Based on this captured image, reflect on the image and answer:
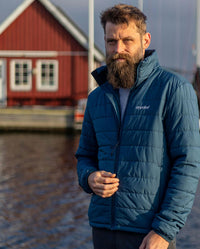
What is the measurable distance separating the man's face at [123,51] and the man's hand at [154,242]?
27.4 inches

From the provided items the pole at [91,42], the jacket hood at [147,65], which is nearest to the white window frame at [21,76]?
the pole at [91,42]

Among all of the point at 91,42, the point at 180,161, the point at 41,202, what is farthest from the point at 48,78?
the point at 180,161

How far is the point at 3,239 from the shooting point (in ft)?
18.9

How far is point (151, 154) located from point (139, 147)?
7cm

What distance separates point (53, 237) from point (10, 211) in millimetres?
1474

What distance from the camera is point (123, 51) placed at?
2.50 metres

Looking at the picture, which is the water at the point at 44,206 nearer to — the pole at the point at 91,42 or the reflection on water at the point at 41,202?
the reflection on water at the point at 41,202

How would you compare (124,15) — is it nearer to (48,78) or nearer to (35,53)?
(48,78)

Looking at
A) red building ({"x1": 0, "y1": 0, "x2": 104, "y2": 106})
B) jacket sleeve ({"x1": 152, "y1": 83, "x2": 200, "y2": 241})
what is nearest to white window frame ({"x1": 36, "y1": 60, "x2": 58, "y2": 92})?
red building ({"x1": 0, "y1": 0, "x2": 104, "y2": 106})

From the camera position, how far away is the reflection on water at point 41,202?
580 cm

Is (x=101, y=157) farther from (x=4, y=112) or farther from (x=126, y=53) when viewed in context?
(x=4, y=112)

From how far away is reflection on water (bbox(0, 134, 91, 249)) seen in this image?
5.80 meters

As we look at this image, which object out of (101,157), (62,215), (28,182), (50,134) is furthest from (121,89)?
(50,134)

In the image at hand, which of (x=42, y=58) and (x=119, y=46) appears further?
(x=42, y=58)
